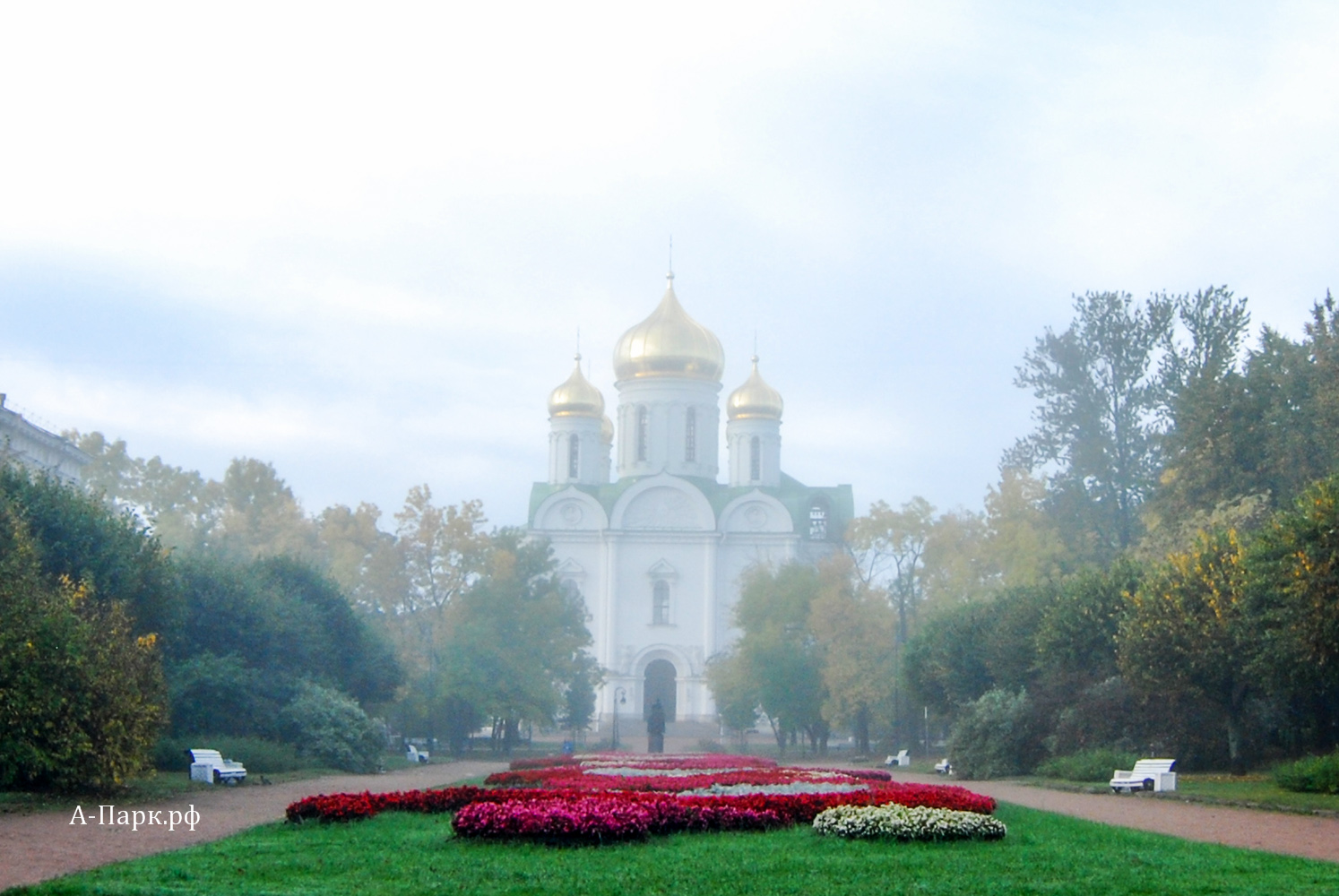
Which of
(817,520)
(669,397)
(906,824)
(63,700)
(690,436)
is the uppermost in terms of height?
(669,397)

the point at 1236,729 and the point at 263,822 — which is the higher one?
the point at 1236,729

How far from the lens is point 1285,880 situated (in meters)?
9.70

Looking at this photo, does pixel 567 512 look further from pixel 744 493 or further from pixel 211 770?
pixel 211 770

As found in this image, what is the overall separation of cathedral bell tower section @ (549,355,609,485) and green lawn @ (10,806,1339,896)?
49531mm

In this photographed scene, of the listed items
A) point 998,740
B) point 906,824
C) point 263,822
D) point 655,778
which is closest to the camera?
point 906,824

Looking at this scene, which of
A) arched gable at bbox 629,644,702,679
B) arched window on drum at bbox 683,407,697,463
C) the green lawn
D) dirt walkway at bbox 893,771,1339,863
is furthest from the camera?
arched window on drum at bbox 683,407,697,463

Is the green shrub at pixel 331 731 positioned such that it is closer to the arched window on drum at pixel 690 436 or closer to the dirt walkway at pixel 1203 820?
the dirt walkway at pixel 1203 820

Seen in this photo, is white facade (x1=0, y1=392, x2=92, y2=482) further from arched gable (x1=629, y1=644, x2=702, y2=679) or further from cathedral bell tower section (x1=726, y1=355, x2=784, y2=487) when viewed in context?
cathedral bell tower section (x1=726, y1=355, x2=784, y2=487)

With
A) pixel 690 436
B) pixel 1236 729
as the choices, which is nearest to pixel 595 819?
Answer: pixel 1236 729

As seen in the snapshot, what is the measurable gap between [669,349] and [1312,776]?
43.7 meters

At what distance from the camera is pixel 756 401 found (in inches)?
2393

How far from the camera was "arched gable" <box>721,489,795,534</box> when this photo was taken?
5878 centimetres

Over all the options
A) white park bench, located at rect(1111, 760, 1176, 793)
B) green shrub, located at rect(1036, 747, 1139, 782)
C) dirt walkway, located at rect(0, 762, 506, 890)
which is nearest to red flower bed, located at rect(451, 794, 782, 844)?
dirt walkway, located at rect(0, 762, 506, 890)

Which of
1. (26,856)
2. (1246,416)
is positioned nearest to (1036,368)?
(1246,416)
